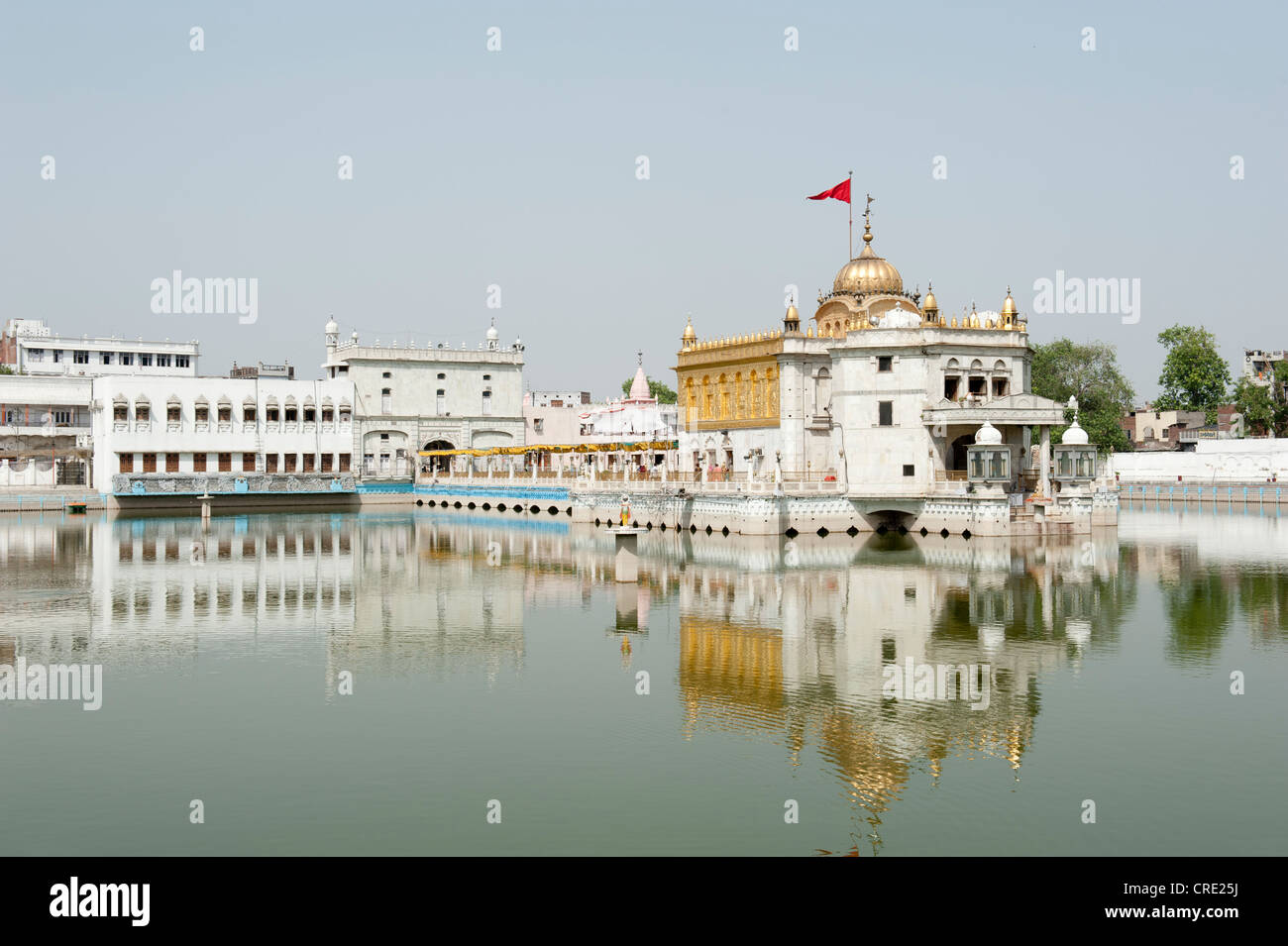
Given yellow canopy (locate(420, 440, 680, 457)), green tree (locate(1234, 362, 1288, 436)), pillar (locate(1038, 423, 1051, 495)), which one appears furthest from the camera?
green tree (locate(1234, 362, 1288, 436))

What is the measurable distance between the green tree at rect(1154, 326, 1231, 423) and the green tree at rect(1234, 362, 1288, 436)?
6.72 ft

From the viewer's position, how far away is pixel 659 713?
24.4 m

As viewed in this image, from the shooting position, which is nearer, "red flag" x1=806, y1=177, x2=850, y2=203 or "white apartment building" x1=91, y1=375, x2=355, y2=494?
"red flag" x1=806, y1=177, x2=850, y2=203

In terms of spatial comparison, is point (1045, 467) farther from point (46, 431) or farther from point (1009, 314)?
point (46, 431)

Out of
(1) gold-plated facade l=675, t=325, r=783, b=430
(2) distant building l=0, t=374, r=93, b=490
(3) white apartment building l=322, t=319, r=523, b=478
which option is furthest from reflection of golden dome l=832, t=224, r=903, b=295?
(2) distant building l=0, t=374, r=93, b=490

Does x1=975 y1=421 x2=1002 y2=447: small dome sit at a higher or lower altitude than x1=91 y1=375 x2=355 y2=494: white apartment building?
lower

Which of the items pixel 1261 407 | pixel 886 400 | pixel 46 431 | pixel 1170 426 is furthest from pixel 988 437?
pixel 1170 426

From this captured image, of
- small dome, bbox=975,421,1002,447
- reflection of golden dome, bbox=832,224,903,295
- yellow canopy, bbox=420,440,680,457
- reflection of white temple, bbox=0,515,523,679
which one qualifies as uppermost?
reflection of golden dome, bbox=832,224,903,295

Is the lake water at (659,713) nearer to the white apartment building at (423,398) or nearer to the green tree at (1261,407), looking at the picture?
the white apartment building at (423,398)

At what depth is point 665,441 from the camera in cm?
8044

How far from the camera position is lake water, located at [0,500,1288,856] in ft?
58.2

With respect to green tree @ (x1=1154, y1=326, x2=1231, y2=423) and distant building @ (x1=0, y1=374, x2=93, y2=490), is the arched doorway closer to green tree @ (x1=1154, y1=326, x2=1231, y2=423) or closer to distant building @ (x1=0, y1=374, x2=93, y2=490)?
distant building @ (x1=0, y1=374, x2=93, y2=490)

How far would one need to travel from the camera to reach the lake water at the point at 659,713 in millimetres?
17734
